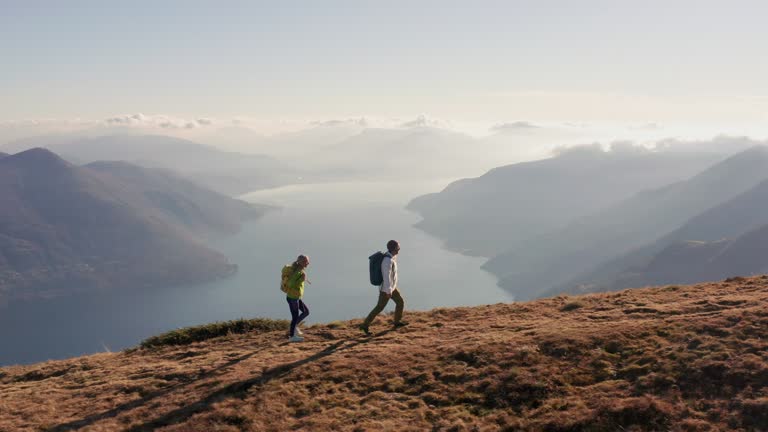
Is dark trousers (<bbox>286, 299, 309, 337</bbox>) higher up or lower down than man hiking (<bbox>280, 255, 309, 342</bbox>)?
lower down

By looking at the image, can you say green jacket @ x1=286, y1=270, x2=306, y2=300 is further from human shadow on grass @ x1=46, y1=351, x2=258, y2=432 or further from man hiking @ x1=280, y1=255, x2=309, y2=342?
human shadow on grass @ x1=46, y1=351, x2=258, y2=432

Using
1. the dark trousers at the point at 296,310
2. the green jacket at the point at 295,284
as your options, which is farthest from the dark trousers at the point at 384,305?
the green jacket at the point at 295,284

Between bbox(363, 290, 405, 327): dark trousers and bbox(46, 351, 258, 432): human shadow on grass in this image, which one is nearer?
bbox(46, 351, 258, 432): human shadow on grass

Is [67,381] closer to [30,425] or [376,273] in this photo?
[30,425]

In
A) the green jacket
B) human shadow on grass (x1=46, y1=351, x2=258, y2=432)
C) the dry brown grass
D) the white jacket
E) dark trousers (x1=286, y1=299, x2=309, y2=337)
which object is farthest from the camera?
dark trousers (x1=286, y1=299, x2=309, y2=337)

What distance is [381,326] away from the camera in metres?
21.2

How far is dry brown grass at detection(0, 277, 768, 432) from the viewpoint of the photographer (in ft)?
37.4

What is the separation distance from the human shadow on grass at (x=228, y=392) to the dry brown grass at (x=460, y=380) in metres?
0.06

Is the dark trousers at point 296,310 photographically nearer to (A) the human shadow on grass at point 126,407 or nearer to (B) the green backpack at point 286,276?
(B) the green backpack at point 286,276

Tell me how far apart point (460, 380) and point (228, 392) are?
7.24 metres

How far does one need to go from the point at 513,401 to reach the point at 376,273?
7.72 meters

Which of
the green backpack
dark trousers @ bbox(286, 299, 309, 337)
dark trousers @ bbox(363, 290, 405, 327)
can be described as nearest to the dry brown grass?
dark trousers @ bbox(363, 290, 405, 327)

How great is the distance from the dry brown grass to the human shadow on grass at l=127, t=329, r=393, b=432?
6cm

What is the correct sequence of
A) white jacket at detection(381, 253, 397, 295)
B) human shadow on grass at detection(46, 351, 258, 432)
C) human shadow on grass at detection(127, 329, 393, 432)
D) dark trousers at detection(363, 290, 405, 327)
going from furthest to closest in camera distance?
1. dark trousers at detection(363, 290, 405, 327)
2. white jacket at detection(381, 253, 397, 295)
3. human shadow on grass at detection(46, 351, 258, 432)
4. human shadow on grass at detection(127, 329, 393, 432)
